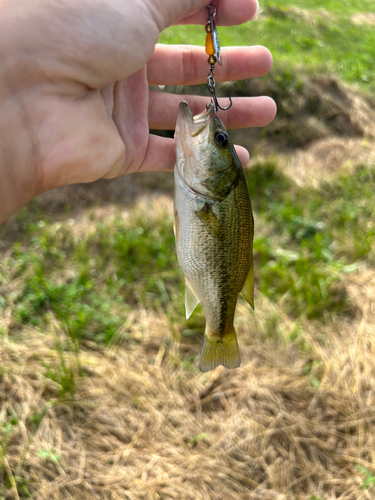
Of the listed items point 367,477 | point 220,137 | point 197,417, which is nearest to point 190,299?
point 220,137

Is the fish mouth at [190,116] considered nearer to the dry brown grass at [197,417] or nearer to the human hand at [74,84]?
the human hand at [74,84]

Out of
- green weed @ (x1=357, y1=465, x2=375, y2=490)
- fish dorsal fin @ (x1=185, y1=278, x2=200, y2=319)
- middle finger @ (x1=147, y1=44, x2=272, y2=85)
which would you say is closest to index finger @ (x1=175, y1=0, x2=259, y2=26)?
middle finger @ (x1=147, y1=44, x2=272, y2=85)

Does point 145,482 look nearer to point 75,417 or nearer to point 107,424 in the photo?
point 107,424

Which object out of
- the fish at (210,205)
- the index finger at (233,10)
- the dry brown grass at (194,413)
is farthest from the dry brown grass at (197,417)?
the index finger at (233,10)

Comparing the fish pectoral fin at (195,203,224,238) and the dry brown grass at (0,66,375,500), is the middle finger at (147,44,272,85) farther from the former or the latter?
the dry brown grass at (0,66,375,500)

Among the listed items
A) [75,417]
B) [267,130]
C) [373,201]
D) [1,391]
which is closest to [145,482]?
[75,417]

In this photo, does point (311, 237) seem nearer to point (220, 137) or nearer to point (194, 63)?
point (194, 63)

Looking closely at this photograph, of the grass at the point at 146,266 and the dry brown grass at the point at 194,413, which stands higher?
the grass at the point at 146,266
